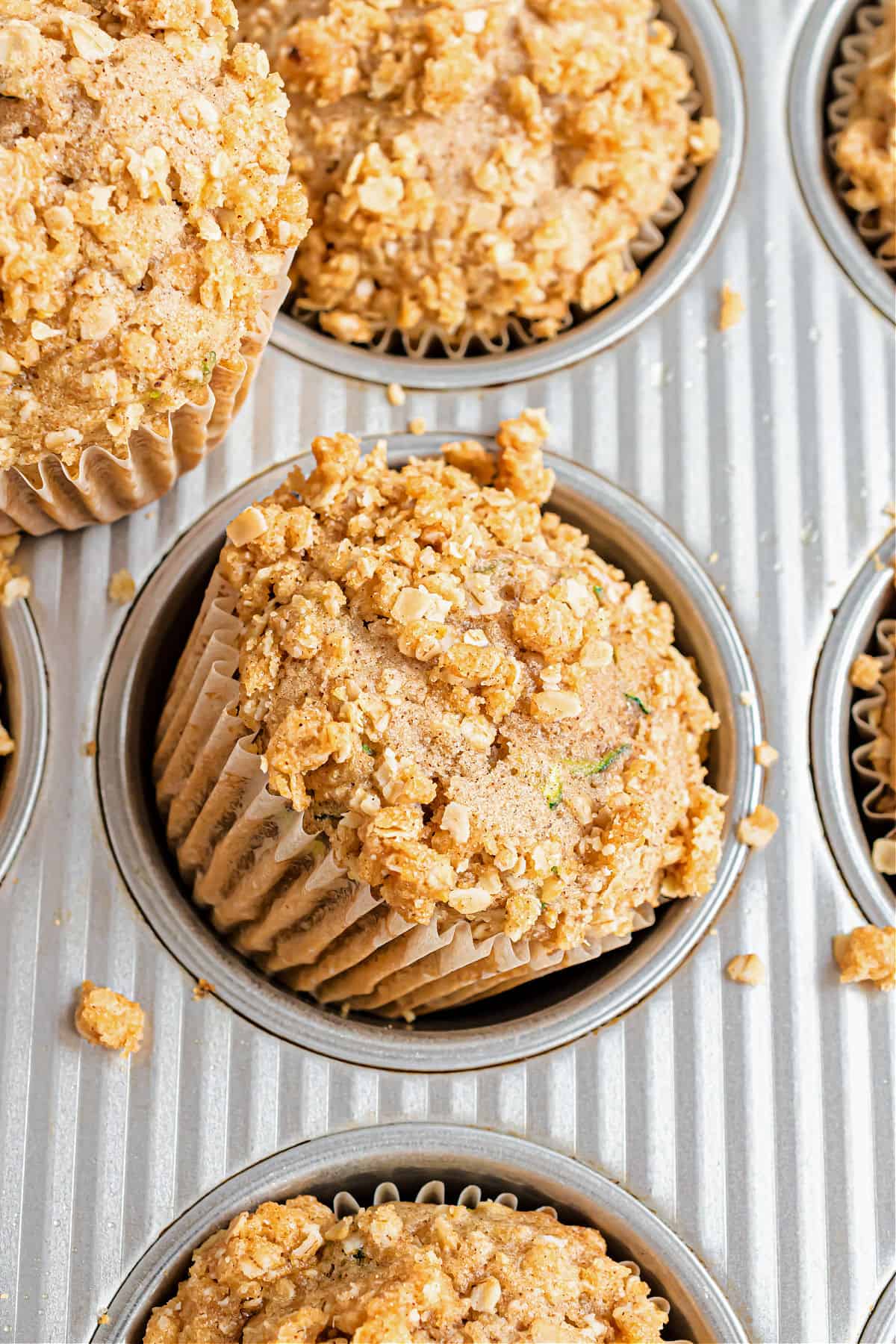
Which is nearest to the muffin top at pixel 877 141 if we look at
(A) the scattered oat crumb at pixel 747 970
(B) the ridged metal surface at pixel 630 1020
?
(B) the ridged metal surface at pixel 630 1020

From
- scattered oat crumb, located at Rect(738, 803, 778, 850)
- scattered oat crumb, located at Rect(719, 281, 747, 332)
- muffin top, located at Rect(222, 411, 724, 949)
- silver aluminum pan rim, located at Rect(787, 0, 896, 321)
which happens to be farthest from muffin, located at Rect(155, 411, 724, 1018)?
silver aluminum pan rim, located at Rect(787, 0, 896, 321)

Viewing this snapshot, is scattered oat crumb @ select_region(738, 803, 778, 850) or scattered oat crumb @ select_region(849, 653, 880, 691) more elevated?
scattered oat crumb @ select_region(849, 653, 880, 691)

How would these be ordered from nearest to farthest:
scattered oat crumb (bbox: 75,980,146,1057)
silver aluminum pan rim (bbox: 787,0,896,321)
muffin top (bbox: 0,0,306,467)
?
muffin top (bbox: 0,0,306,467) → scattered oat crumb (bbox: 75,980,146,1057) → silver aluminum pan rim (bbox: 787,0,896,321)

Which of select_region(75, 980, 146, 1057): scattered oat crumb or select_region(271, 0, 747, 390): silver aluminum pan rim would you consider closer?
select_region(75, 980, 146, 1057): scattered oat crumb

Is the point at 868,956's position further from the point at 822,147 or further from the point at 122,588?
the point at 822,147

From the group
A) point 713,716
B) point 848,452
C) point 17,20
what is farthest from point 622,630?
point 17,20

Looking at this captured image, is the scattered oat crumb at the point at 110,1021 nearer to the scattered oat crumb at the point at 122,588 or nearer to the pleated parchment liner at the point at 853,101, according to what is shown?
the scattered oat crumb at the point at 122,588

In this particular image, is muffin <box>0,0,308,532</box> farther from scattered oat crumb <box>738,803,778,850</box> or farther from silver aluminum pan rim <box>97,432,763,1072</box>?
scattered oat crumb <box>738,803,778,850</box>

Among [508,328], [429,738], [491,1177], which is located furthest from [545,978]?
[508,328]
